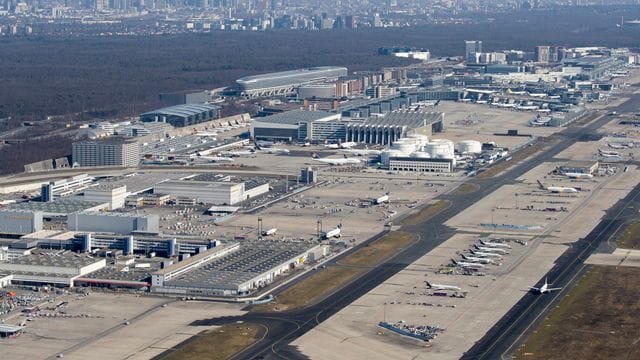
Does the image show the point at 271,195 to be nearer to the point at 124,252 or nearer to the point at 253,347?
the point at 124,252

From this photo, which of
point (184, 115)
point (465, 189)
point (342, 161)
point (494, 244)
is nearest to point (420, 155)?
point (342, 161)

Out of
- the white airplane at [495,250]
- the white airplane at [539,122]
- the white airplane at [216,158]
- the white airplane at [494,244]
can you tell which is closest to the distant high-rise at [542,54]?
the white airplane at [539,122]

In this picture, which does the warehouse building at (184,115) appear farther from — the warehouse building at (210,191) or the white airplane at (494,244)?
the white airplane at (494,244)

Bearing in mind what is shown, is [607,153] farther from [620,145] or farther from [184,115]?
[184,115]

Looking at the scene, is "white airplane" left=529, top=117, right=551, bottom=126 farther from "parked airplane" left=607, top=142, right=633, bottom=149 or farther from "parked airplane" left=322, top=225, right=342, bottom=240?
"parked airplane" left=322, top=225, right=342, bottom=240

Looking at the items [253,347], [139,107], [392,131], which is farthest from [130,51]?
[253,347]

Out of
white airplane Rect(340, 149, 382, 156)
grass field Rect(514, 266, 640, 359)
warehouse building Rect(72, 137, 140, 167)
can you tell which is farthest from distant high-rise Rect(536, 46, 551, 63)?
grass field Rect(514, 266, 640, 359)
